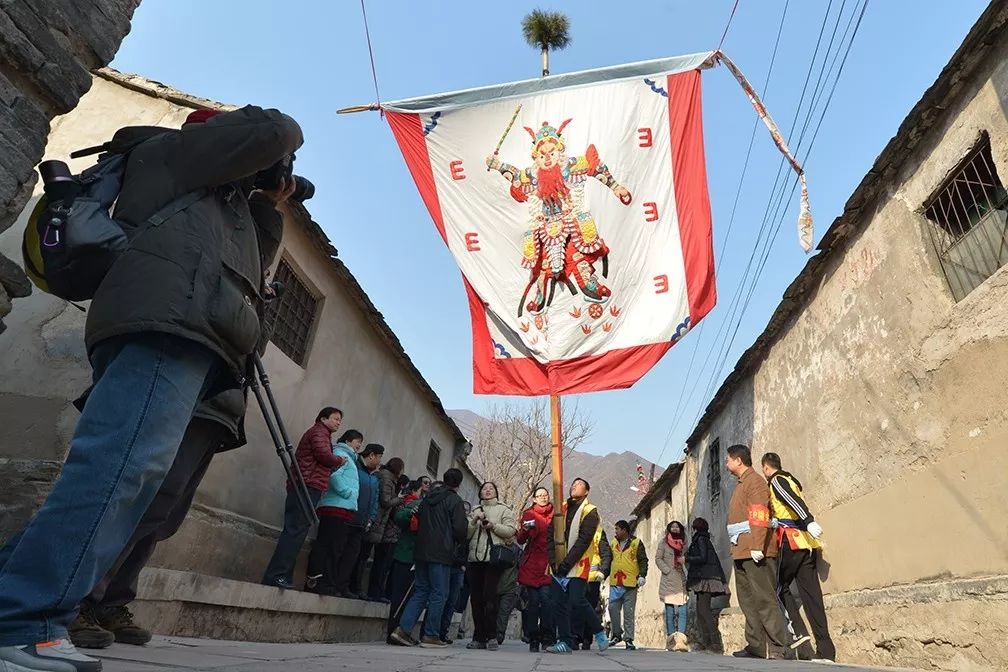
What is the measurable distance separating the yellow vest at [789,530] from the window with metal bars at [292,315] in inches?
217

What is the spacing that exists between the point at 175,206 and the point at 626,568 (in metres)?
9.20

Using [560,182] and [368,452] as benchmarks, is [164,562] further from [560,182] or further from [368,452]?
[560,182]

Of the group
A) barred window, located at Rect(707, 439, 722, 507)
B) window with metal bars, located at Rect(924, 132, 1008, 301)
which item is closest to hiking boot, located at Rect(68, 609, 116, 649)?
window with metal bars, located at Rect(924, 132, 1008, 301)

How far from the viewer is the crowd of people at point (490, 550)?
5.73 meters

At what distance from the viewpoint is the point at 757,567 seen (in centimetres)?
580

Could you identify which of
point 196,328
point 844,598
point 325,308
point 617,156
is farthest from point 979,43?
point 325,308

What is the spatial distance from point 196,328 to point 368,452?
18.4 feet

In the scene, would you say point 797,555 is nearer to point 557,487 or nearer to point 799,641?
point 799,641

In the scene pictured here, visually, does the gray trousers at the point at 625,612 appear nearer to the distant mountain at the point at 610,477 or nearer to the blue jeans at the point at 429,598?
the blue jeans at the point at 429,598

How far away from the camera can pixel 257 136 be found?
1.94 metres

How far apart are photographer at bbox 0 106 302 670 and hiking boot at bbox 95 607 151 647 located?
46.4 inches

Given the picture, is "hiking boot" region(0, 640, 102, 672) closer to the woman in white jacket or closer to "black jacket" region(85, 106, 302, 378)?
"black jacket" region(85, 106, 302, 378)

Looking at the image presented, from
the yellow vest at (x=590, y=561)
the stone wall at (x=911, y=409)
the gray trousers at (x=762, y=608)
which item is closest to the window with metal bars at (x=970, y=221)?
the stone wall at (x=911, y=409)

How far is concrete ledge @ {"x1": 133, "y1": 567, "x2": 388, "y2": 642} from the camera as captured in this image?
135 inches
